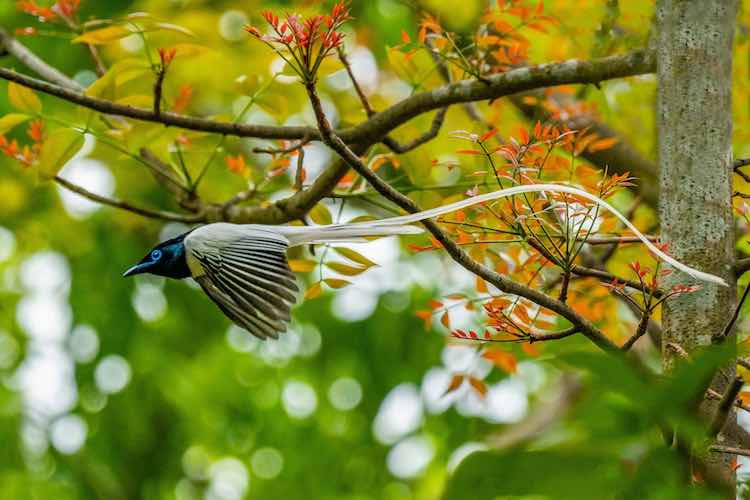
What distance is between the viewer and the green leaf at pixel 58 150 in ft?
7.59

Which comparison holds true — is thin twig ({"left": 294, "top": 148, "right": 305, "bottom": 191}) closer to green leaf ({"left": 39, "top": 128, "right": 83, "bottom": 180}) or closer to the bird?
the bird

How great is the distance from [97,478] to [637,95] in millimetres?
4086

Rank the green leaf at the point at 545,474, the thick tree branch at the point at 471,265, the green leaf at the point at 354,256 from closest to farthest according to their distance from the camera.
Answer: the green leaf at the point at 545,474, the thick tree branch at the point at 471,265, the green leaf at the point at 354,256

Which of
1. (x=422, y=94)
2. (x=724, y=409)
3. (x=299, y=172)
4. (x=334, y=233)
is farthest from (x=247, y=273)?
(x=724, y=409)

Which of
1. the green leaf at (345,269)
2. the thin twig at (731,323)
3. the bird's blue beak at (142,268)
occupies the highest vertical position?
the thin twig at (731,323)

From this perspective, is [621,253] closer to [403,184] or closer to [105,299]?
[403,184]

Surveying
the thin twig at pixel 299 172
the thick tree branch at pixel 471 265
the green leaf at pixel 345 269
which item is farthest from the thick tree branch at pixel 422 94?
the thick tree branch at pixel 471 265

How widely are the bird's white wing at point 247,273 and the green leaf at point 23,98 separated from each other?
0.54 meters

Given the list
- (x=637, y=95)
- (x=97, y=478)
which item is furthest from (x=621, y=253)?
(x=97, y=478)

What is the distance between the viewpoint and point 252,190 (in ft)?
8.34

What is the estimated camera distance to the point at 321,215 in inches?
93.9

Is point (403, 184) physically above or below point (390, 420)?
above

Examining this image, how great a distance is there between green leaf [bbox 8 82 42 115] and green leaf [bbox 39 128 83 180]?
0.13 metres

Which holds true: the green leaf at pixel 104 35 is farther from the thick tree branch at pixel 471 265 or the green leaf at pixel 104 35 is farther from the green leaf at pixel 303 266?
the thick tree branch at pixel 471 265
